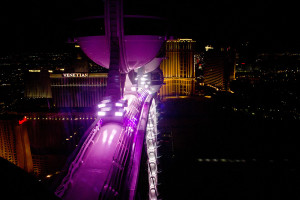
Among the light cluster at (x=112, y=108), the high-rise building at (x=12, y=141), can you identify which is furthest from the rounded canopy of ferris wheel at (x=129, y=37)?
the high-rise building at (x=12, y=141)

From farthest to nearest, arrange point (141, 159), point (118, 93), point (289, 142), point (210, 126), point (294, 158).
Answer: point (210, 126), point (289, 142), point (294, 158), point (118, 93), point (141, 159)

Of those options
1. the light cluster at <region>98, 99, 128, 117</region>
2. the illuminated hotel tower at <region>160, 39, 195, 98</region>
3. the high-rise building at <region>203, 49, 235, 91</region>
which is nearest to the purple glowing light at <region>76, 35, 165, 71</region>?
the light cluster at <region>98, 99, 128, 117</region>

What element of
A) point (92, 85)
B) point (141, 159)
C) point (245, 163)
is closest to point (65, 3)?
point (141, 159)

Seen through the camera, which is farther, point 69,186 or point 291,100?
point 291,100

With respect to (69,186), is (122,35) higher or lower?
higher

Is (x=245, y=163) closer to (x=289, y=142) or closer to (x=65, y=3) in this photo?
(x=289, y=142)

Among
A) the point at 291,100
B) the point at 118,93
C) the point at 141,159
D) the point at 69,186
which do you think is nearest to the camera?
the point at 69,186
